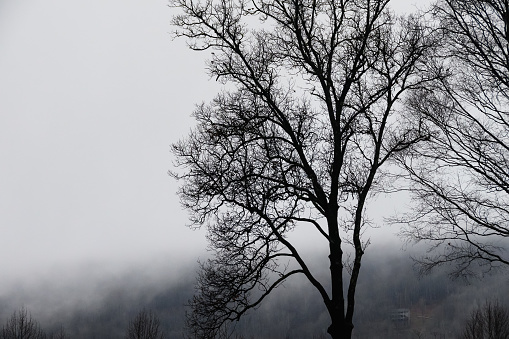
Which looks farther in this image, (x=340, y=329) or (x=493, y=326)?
Result: (x=493, y=326)

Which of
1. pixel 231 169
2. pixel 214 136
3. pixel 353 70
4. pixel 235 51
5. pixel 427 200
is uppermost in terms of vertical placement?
pixel 235 51

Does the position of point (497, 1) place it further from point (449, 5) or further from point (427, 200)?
point (427, 200)

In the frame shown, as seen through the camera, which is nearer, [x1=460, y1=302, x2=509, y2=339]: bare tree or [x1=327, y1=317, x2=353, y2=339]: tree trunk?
[x1=327, y1=317, x2=353, y2=339]: tree trunk

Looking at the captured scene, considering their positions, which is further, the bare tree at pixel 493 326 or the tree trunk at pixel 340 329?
the bare tree at pixel 493 326

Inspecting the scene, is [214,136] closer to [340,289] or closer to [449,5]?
[340,289]

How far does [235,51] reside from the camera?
42.5 ft

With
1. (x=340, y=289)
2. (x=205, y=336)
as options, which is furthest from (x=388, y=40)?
(x=205, y=336)

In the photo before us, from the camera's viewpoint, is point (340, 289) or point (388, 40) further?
point (388, 40)

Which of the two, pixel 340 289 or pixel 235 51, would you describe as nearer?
pixel 340 289

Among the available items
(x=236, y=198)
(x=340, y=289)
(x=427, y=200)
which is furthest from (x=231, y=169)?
(x=427, y=200)

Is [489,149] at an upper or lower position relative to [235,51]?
lower

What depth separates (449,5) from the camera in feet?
40.4

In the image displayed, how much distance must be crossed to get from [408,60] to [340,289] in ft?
17.8

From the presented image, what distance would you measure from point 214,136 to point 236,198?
1.46m
